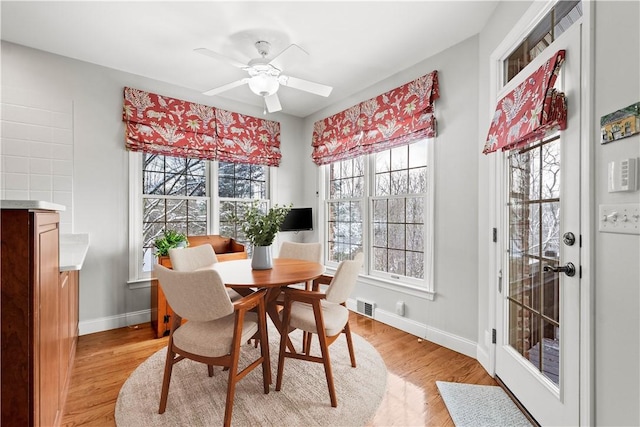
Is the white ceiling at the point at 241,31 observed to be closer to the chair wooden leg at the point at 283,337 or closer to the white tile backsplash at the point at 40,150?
the white tile backsplash at the point at 40,150

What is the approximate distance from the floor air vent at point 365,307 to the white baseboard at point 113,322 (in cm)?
231

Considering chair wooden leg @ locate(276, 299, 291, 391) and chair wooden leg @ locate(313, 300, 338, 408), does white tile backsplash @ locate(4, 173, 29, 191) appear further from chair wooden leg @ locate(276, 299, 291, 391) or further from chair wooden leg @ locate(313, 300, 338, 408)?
chair wooden leg @ locate(313, 300, 338, 408)

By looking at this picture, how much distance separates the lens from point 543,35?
1.71 meters

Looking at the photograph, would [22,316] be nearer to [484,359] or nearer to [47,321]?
[47,321]

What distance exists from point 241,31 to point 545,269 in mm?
2597

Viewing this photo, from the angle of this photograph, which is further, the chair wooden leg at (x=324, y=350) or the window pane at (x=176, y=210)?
the window pane at (x=176, y=210)

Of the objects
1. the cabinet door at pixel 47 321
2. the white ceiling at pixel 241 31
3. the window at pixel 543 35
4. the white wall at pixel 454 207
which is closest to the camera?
the cabinet door at pixel 47 321

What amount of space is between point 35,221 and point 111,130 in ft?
7.82

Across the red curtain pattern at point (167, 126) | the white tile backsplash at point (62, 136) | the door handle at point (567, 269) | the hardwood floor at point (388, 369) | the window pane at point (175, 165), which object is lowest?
the hardwood floor at point (388, 369)

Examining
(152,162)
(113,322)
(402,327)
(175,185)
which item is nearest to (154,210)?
(175,185)

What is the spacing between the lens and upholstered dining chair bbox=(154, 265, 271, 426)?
5.05 feet

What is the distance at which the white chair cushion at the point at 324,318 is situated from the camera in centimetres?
192

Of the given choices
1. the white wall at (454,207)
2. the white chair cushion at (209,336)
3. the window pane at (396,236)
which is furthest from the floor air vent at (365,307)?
the white chair cushion at (209,336)

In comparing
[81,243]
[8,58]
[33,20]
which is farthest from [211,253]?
[8,58]
